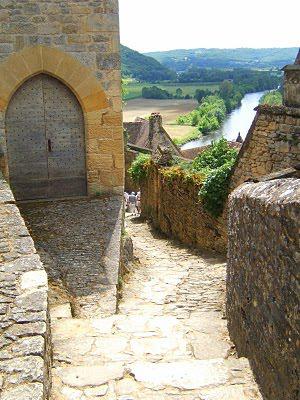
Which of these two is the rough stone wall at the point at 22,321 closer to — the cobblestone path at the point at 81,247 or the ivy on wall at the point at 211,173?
the cobblestone path at the point at 81,247

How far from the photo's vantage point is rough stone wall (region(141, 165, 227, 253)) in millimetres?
10445

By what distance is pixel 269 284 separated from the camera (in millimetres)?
3191

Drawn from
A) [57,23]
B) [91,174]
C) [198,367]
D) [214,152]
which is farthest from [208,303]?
[214,152]

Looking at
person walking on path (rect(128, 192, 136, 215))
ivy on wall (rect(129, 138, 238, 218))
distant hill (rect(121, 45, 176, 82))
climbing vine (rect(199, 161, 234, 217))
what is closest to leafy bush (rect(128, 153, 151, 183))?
ivy on wall (rect(129, 138, 238, 218))

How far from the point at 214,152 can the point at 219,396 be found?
8805 millimetres

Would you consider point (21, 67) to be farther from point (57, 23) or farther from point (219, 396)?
point (219, 396)

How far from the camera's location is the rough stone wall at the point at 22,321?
266 centimetres

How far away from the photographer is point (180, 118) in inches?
3386

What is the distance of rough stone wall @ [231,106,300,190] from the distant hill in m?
163

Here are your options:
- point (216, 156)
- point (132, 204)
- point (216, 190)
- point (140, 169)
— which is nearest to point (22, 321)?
point (216, 190)

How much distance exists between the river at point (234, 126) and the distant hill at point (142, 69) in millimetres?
63065

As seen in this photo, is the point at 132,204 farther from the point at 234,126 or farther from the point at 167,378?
A: the point at 234,126

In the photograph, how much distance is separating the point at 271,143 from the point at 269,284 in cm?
592

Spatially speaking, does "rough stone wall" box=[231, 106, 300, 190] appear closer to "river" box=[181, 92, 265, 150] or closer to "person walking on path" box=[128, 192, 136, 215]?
"person walking on path" box=[128, 192, 136, 215]
